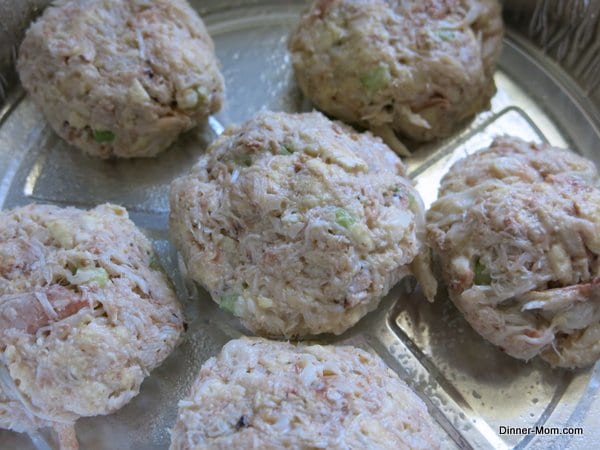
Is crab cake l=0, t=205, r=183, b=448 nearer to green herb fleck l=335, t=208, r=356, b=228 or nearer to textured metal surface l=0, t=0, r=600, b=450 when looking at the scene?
textured metal surface l=0, t=0, r=600, b=450

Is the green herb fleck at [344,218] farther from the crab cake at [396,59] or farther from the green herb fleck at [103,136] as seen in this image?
the green herb fleck at [103,136]

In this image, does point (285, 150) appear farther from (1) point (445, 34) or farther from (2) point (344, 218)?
(1) point (445, 34)

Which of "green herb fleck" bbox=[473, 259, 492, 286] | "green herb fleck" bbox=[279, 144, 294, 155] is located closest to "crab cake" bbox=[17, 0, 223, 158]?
"green herb fleck" bbox=[279, 144, 294, 155]

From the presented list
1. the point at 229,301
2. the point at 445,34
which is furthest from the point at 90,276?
the point at 445,34

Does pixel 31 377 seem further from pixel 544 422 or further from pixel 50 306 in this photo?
pixel 544 422

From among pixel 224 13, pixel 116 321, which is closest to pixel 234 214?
pixel 116 321

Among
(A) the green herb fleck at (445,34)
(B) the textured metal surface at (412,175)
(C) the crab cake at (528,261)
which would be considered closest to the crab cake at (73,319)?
(B) the textured metal surface at (412,175)

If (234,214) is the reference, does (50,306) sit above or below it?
below
